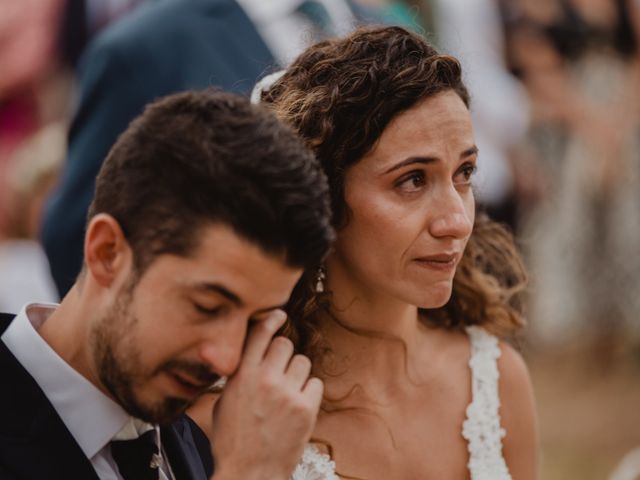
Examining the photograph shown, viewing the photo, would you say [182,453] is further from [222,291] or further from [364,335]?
[364,335]

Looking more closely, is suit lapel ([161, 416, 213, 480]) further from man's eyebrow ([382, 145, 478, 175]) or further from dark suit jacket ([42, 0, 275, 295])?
dark suit jacket ([42, 0, 275, 295])

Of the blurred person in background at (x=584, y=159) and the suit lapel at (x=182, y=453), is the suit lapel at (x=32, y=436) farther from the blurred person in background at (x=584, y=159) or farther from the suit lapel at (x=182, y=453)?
the blurred person in background at (x=584, y=159)

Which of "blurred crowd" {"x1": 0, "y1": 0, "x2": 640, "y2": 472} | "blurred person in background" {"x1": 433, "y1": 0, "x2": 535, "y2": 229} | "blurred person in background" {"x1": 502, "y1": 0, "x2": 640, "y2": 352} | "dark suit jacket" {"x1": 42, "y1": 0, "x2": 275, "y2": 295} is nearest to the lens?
"dark suit jacket" {"x1": 42, "y1": 0, "x2": 275, "y2": 295}

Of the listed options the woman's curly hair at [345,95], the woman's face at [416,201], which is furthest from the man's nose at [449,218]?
the woman's curly hair at [345,95]

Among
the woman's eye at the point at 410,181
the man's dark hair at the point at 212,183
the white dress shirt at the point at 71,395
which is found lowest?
the white dress shirt at the point at 71,395

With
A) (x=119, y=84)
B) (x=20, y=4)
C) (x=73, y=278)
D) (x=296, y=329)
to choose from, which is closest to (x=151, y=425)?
(x=296, y=329)

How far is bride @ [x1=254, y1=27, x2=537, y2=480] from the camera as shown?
8.64ft

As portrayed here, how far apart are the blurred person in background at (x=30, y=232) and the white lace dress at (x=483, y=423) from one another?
261 centimetres

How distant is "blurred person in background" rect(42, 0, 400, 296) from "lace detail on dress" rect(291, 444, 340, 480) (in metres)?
1.33

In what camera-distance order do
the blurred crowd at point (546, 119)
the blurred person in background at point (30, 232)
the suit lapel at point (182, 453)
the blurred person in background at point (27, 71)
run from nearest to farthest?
the suit lapel at point (182, 453) < the blurred person in background at point (30, 232) < the blurred person in background at point (27, 71) < the blurred crowd at point (546, 119)

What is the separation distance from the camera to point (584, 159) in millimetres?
9016

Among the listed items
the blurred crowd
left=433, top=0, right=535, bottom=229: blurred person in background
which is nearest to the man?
the blurred crowd

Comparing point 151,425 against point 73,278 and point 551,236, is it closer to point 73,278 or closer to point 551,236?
point 73,278

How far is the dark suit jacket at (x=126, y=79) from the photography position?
3.79 meters
